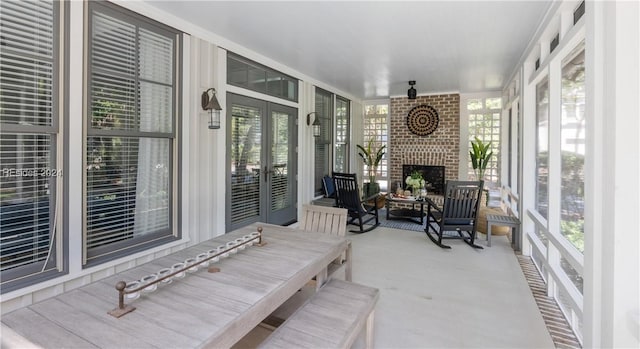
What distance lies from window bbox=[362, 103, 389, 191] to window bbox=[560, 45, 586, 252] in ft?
16.3

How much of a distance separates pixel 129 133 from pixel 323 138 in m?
3.88

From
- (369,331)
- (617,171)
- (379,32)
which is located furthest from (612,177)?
(379,32)

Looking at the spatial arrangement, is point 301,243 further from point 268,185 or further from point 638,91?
point 268,185

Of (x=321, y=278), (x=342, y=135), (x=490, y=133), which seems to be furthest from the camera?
(x=342, y=135)

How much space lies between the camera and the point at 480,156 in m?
6.41

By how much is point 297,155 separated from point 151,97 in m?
2.61

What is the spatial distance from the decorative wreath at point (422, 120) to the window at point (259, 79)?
338 cm

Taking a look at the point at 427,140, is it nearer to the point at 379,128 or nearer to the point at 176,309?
the point at 379,128

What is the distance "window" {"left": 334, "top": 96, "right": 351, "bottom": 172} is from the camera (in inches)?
262

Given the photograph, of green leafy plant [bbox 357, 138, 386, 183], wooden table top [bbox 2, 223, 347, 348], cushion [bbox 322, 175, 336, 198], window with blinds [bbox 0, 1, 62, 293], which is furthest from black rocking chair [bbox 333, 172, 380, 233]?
window with blinds [bbox 0, 1, 62, 293]

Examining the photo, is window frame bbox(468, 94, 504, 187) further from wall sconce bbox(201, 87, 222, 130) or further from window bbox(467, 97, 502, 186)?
wall sconce bbox(201, 87, 222, 130)

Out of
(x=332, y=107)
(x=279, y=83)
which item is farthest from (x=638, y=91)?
(x=332, y=107)

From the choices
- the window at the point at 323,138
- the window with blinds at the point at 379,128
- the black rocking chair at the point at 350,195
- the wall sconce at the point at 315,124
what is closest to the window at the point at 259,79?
the wall sconce at the point at 315,124

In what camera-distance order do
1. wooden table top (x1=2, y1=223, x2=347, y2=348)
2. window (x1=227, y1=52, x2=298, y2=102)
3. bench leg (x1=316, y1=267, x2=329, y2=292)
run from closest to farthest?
wooden table top (x1=2, y1=223, x2=347, y2=348)
bench leg (x1=316, y1=267, x2=329, y2=292)
window (x1=227, y1=52, x2=298, y2=102)
